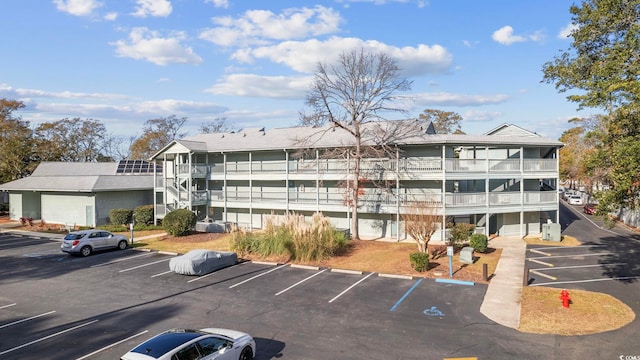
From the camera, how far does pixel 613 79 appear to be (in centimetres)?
1533

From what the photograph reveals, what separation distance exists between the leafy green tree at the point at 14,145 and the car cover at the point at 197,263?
42938 millimetres

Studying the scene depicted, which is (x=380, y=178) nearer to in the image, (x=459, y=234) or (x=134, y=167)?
(x=459, y=234)

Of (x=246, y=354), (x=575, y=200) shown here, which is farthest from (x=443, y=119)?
(x=246, y=354)

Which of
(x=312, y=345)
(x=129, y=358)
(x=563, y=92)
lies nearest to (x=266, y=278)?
(x=312, y=345)

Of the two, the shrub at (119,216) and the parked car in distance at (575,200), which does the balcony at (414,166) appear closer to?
the shrub at (119,216)

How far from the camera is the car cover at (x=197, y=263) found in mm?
20859

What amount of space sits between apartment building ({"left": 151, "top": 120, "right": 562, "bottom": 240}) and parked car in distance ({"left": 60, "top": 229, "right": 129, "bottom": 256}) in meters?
9.76

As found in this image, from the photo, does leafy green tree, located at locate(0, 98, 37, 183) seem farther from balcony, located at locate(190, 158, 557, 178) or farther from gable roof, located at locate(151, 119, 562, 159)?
balcony, located at locate(190, 158, 557, 178)

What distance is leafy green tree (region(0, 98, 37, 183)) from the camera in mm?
50625

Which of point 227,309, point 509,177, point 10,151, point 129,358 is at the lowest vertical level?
point 227,309

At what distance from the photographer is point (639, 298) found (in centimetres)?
1631

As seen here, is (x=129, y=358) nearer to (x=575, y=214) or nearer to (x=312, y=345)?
(x=312, y=345)

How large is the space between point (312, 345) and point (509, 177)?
79.1 ft

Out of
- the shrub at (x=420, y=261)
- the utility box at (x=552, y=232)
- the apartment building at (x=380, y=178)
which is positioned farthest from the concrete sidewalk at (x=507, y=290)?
the apartment building at (x=380, y=178)
